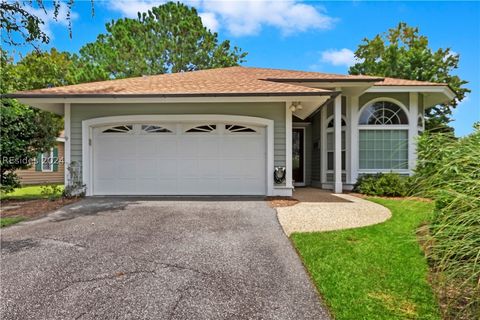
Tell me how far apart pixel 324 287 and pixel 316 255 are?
2.81ft

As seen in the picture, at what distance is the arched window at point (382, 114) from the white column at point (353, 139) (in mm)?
375

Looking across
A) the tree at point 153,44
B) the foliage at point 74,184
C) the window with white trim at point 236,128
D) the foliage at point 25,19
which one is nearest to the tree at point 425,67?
the tree at point 153,44

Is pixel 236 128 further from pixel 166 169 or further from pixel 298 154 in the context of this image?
pixel 298 154

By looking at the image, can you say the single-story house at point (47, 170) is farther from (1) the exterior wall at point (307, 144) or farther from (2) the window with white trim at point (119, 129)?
(1) the exterior wall at point (307, 144)

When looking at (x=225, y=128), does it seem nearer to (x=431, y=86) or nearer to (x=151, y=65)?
(x=431, y=86)

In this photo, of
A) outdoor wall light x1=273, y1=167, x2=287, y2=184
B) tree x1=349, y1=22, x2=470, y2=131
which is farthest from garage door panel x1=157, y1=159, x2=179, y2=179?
tree x1=349, y1=22, x2=470, y2=131

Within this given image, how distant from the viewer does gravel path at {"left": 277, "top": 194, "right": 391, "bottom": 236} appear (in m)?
5.32

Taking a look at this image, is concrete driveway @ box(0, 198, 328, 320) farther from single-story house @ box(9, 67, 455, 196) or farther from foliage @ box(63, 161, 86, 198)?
single-story house @ box(9, 67, 455, 196)

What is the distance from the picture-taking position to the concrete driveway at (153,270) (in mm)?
2668

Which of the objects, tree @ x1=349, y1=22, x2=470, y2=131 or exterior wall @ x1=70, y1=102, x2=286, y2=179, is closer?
exterior wall @ x1=70, y1=102, x2=286, y2=179

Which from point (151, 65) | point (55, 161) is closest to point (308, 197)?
point (55, 161)

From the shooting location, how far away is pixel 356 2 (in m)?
8.94

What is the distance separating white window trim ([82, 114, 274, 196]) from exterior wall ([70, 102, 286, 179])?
0.13m

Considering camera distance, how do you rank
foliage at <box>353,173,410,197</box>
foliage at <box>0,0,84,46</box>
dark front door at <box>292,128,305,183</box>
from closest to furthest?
foliage at <box>0,0,84,46</box>
foliage at <box>353,173,410,197</box>
dark front door at <box>292,128,305,183</box>
